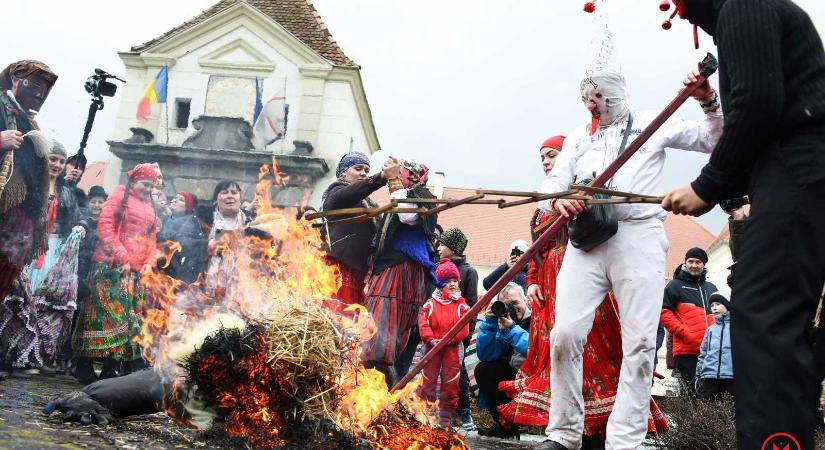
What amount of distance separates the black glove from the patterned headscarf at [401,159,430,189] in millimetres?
3018

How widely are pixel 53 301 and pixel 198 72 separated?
67.5 feet

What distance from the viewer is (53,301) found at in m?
7.62

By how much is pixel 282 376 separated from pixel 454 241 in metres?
4.81

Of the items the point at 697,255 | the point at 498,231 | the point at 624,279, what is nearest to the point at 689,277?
the point at 697,255

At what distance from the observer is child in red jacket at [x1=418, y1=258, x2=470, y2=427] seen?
678 centimetres

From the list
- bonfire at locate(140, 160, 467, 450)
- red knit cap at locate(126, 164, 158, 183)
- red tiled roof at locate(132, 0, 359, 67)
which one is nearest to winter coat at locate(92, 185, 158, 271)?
red knit cap at locate(126, 164, 158, 183)

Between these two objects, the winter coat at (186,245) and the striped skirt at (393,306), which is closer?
the striped skirt at (393,306)

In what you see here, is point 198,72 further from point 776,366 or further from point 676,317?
point 776,366

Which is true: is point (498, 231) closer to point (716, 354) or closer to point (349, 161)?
point (716, 354)

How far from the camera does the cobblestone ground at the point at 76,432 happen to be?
336cm

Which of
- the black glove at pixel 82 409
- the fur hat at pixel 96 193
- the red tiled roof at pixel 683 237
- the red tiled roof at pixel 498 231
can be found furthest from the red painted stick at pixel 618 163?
the red tiled roof at pixel 683 237

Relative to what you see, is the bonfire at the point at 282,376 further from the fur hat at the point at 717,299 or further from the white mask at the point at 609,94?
the fur hat at the point at 717,299

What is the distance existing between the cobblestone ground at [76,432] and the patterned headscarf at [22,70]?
2780 mm

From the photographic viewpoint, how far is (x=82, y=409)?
161 inches
